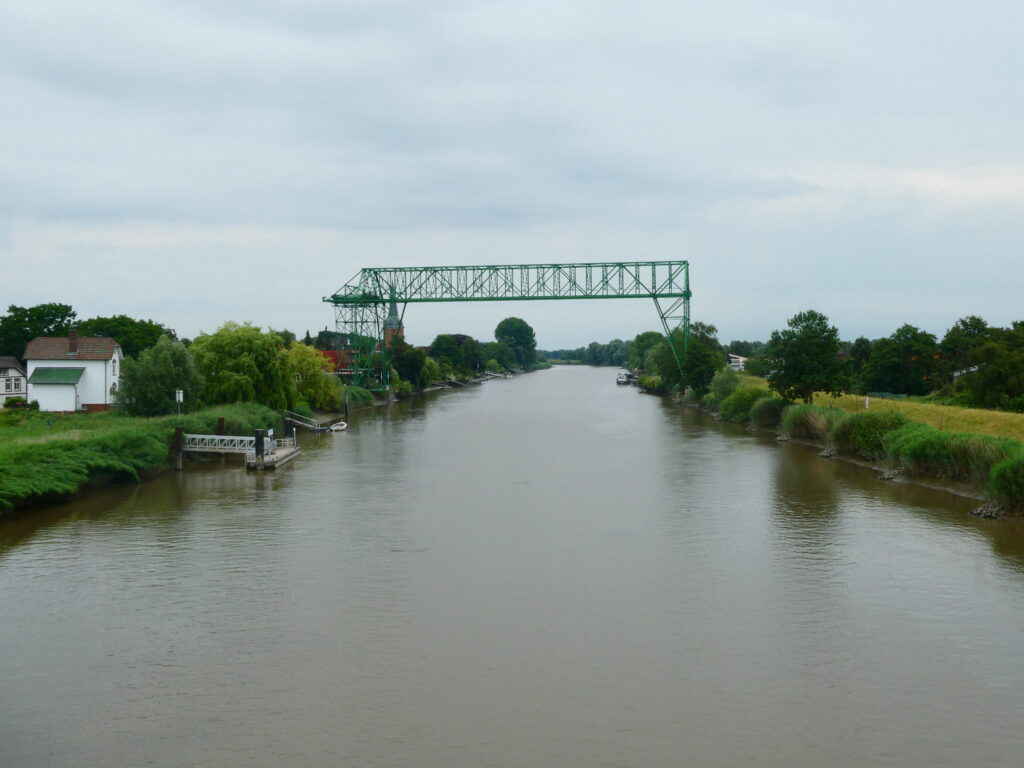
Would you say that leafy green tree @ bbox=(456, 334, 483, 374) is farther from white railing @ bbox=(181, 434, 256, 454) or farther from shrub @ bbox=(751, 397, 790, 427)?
white railing @ bbox=(181, 434, 256, 454)

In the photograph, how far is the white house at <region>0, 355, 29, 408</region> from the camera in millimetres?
53312

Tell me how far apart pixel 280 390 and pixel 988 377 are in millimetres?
37486

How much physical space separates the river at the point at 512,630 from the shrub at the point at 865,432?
6.38 meters

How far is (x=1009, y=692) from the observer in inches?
485

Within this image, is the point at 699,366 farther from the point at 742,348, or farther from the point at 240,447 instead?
the point at 742,348

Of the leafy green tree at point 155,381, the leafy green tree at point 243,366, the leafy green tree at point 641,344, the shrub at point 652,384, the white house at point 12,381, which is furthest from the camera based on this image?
the leafy green tree at point 641,344

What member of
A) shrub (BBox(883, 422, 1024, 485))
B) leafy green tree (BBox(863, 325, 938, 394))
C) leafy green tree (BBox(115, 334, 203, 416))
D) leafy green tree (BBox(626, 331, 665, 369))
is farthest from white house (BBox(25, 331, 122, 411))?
leafy green tree (BBox(626, 331, 665, 369))

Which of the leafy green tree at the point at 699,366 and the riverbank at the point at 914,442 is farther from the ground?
the leafy green tree at the point at 699,366

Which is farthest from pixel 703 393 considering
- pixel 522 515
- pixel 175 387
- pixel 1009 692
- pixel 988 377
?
pixel 1009 692

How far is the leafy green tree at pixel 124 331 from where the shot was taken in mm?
67062

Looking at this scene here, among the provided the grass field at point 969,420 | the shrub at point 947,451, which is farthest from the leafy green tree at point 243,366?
the grass field at point 969,420

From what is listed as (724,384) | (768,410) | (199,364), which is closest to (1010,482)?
(768,410)

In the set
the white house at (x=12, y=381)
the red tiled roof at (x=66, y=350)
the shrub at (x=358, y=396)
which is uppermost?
the red tiled roof at (x=66, y=350)

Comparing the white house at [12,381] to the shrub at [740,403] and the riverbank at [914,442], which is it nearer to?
the shrub at [740,403]
